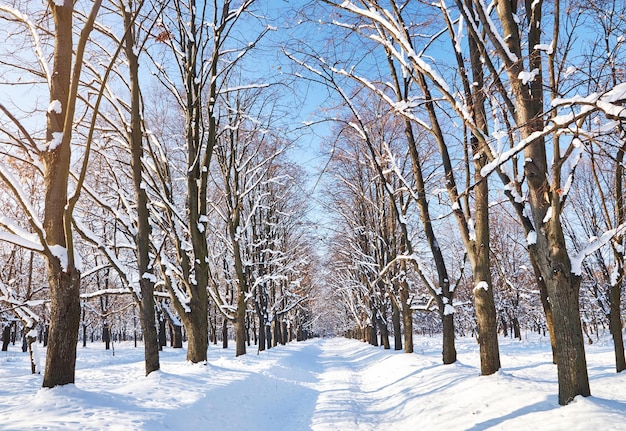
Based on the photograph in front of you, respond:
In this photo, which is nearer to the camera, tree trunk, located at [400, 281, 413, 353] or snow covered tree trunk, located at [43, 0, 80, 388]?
snow covered tree trunk, located at [43, 0, 80, 388]

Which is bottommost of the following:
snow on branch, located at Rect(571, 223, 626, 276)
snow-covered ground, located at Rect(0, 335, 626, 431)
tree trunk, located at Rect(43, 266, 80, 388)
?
snow-covered ground, located at Rect(0, 335, 626, 431)

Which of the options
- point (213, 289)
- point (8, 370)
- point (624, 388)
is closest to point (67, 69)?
point (213, 289)

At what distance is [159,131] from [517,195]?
39.5ft

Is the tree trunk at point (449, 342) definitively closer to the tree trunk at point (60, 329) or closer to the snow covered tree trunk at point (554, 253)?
the snow covered tree trunk at point (554, 253)

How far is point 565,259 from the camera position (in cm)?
493

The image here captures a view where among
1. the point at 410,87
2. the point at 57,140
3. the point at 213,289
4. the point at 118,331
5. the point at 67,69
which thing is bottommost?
the point at 118,331

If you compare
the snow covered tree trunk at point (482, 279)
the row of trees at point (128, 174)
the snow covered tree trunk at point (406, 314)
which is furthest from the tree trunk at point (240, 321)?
the snow covered tree trunk at point (482, 279)

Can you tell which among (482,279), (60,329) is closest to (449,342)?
(482,279)

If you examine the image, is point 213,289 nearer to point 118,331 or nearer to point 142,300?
point 142,300

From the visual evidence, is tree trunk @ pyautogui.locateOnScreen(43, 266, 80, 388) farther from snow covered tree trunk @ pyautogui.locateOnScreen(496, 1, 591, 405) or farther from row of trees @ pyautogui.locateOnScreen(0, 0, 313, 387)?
snow covered tree trunk @ pyautogui.locateOnScreen(496, 1, 591, 405)

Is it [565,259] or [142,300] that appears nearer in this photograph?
[565,259]

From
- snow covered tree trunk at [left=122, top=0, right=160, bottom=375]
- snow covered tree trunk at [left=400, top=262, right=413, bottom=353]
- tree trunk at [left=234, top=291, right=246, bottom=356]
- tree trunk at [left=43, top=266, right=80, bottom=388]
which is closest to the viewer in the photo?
tree trunk at [left=43, top=266, right=80, bottom=388]

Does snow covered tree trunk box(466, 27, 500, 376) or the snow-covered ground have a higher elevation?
snow covered tree trunk box(466, 27, 500, 376)

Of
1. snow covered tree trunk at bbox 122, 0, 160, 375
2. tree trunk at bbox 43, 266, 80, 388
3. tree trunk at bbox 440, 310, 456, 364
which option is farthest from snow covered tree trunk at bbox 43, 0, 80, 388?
tree trunk at bbox 440, 310, 456, 364
